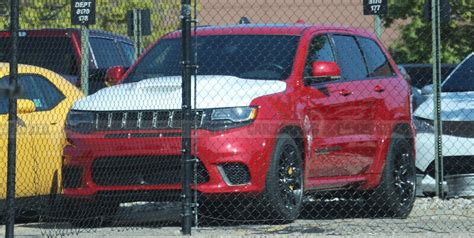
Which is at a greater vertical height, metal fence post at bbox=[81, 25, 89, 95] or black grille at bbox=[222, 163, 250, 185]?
metal fence post at bbox=[81, 25, 89, 95]

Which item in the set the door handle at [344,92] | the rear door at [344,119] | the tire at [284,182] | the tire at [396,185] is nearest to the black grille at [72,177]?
the tire at [284,182]

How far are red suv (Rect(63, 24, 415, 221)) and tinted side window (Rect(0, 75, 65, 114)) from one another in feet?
2.66

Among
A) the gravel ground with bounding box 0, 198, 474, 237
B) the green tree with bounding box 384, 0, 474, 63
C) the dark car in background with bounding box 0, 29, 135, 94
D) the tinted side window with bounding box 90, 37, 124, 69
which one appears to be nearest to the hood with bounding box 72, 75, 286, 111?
the gravel ground with bounding box 0, 198, 474, 237

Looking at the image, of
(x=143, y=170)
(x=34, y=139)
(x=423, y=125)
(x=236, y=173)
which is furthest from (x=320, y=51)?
(x=423, y=125)

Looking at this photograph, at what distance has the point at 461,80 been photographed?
14.0 m

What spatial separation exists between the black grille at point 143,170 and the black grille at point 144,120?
0.24 meters

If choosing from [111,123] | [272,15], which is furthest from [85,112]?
[272,15]

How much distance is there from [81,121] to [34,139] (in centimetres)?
73

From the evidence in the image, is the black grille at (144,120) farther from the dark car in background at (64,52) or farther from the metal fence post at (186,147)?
the dark car in background at (64,52)

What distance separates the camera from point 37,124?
10859 mm

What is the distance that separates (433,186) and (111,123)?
14.1 ft

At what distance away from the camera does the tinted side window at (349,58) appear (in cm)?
1118

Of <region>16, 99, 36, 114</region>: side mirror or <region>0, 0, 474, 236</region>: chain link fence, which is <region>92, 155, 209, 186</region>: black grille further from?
<region>16, 99, 36, 114</region>: side mirror

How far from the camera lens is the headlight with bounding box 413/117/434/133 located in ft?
43.1
